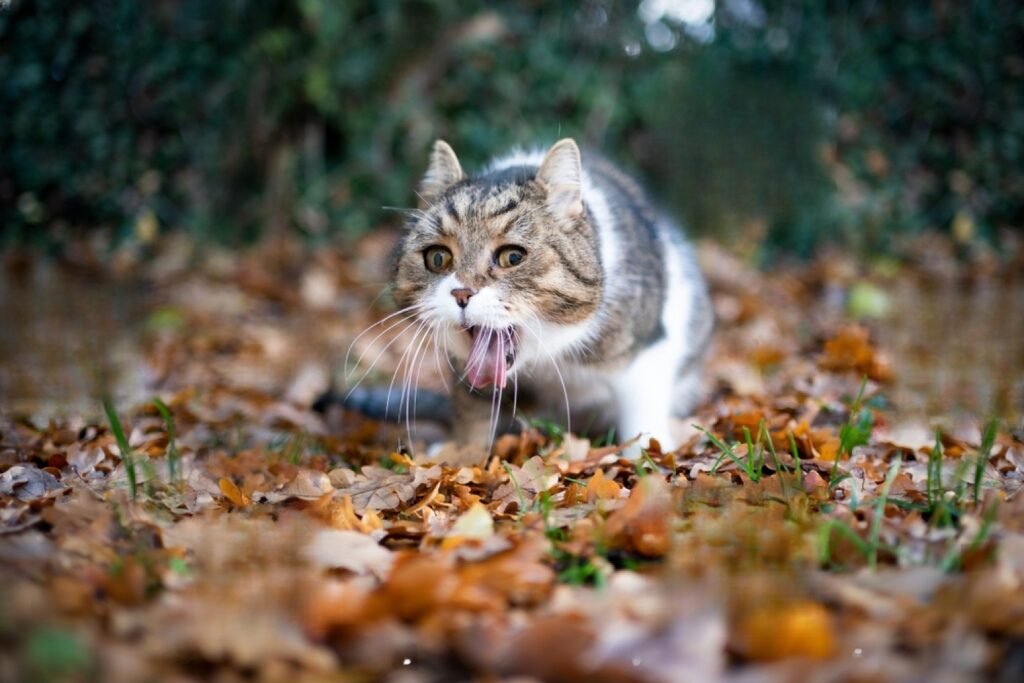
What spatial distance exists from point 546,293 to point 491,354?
281mm

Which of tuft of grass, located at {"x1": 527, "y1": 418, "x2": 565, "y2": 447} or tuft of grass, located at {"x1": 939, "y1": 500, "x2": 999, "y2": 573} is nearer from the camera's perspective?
tuft of grass, located at {"x1": 939, "y1": 500, "x2": 999, "y2": 573}

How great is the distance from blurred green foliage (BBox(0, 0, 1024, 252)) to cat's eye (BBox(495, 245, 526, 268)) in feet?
12.3

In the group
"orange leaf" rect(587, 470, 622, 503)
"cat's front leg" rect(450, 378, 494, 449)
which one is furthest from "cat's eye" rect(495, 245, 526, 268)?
"orange leaf" rect(587, 470, 622, 503)

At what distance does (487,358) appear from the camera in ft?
9.47

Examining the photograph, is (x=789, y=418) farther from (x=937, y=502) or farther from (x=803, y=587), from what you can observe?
(x=803, y=587)

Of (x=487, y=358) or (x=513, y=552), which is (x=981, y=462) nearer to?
(x=513, y=552)

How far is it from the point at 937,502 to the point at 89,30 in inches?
208

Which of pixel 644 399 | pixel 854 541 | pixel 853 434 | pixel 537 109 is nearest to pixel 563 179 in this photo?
pixel 644 399

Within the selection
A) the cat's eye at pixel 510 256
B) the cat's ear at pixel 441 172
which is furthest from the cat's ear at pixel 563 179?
the cat's ear at pixel 441 172

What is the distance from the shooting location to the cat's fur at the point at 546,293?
9.30 ft

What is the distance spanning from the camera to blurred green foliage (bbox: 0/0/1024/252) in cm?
589

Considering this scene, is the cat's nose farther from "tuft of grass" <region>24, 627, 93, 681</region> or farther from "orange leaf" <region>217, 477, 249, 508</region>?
"tuft of grass" <region>24, 627, 93, 681</region>

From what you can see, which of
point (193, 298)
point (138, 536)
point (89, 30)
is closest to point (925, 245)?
point (193, 298)

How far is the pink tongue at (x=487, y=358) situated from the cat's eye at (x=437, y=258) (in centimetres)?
26
